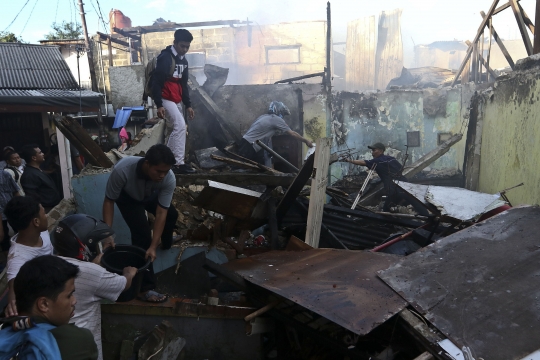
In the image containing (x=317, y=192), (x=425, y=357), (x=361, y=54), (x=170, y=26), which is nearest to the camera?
(x=425, y=357)

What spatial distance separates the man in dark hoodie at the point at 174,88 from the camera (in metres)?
6.04

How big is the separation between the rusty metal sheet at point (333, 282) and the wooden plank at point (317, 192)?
0.49 metres

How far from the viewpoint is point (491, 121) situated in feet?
25.7

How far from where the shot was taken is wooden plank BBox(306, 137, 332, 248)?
4.70 metres

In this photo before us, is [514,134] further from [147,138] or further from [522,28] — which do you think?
[147,138]

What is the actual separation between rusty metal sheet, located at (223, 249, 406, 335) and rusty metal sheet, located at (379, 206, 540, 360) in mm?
165

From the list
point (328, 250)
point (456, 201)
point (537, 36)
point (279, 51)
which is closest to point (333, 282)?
point (328, 250)

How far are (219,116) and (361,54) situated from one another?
13.0m

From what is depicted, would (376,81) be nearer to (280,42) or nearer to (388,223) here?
(280,42)

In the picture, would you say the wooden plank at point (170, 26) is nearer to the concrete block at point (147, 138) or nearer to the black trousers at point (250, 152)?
the black trousers at point (250, 152)

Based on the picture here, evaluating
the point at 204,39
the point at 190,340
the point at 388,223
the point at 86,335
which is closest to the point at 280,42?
Answer: the point at 204,39

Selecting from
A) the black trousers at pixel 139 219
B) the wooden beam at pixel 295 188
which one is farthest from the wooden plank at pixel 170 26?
the black trousers at pixel 139 219

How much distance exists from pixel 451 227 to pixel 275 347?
2427 millimetres

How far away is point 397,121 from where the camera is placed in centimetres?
1173
